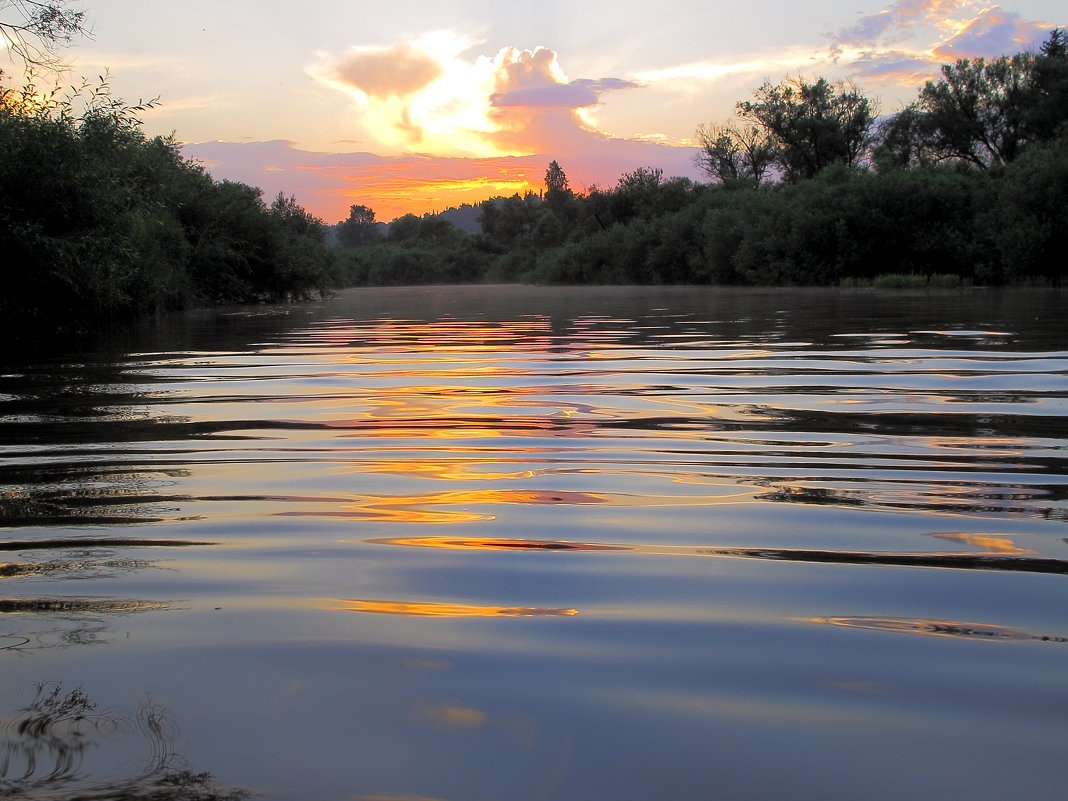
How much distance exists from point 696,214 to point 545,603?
6372 centimetres

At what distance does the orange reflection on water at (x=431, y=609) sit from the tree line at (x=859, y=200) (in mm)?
40616

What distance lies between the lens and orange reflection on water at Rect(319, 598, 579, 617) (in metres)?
2.46

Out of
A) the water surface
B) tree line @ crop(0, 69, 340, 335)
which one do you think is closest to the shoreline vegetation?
tree line @ crop(0, 69, 340, 335)

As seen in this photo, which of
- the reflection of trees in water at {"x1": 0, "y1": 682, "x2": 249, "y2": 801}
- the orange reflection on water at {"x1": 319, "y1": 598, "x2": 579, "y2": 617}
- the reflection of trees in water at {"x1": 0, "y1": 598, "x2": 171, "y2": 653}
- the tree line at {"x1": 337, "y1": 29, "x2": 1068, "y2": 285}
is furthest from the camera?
the tree line at {"x1": 337, "y1": 29, "x2": 1068, "y2": 285}

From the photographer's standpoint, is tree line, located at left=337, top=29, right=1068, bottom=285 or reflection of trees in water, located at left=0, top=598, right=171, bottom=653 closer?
reflection of trees in water, located at left=0, top=598, right=171, bottom=653

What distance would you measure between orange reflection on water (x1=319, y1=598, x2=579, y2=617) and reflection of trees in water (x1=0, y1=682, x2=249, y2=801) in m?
0.65

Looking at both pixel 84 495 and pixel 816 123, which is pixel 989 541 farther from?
pixel 816 123

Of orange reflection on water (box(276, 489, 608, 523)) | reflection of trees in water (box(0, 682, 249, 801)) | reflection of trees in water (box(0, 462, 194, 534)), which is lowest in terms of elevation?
reflection of trees in water (box(0, 682, 249, 801))

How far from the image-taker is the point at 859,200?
47156mm

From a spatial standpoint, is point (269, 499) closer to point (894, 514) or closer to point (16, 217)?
point (894, 514)

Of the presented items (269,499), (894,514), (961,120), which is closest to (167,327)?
(269,499)

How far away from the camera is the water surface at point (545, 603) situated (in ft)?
5.73

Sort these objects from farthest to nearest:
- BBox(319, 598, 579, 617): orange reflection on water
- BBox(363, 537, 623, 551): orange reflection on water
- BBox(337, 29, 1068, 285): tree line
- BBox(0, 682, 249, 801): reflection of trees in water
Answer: BBox(337, 29, 1068, 285): tree line, BBox(363, 537, 623, 551): orange reflection on water, BBox(319, 598, 579, 617): orange reflection on water, BBox(0, 682, 249, 801): reflection of trees in water

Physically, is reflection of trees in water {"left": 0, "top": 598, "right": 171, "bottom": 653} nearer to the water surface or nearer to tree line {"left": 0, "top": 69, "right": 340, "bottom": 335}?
the water surface
